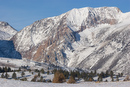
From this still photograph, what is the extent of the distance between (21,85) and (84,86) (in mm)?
9820

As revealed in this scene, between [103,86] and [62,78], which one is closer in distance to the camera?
[103,86]

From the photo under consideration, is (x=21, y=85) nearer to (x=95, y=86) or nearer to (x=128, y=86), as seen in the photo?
(x=95, y=86)

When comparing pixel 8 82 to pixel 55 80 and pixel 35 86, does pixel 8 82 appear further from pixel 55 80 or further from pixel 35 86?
pixel 55 80

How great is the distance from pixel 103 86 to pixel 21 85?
12.7 m

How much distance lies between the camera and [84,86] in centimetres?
3684

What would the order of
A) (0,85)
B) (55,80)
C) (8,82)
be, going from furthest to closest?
1. (55,80)
2. (8,82)
3. (0,85)

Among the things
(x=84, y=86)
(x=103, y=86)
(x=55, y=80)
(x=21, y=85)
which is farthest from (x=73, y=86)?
(x=55, y=80)

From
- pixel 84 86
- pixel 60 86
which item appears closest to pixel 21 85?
pixel 60 86

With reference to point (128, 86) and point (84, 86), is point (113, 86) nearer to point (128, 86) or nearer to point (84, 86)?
point (128, 86)

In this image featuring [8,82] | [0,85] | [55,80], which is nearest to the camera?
Result: [0,85]

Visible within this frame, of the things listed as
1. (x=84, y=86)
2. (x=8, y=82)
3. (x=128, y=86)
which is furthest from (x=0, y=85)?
(x=128, y=86)

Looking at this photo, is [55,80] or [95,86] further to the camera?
[55,80]

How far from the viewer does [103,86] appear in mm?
36562

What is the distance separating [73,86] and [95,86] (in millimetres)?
3482
